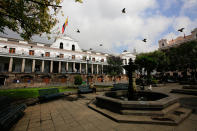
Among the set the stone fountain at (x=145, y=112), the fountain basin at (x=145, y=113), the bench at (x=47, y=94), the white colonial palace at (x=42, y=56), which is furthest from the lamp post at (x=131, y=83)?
the white colonial palace at (x=42, y=56)

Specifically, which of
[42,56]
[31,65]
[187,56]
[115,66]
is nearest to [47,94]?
[115,66]

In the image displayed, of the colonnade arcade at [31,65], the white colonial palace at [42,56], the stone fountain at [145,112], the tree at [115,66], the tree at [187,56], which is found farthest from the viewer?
the tree at [115,66]

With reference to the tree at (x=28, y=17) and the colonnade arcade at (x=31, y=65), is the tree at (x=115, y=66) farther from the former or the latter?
the tree at (x=28, y=17)

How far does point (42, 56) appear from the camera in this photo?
1046 inches

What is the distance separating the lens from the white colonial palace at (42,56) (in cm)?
2416

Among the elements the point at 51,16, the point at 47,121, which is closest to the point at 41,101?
the point at 47,121

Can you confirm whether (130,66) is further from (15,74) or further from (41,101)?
(15,74)

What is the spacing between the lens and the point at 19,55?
23.9 metres

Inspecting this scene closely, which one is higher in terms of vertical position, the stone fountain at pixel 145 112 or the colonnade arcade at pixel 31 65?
the colonnade arcade at pixel 31 65

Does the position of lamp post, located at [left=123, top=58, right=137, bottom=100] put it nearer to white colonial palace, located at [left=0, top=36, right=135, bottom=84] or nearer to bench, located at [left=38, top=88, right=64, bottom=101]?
bench, located at [left=38, top=88, right=64, bottom=101]

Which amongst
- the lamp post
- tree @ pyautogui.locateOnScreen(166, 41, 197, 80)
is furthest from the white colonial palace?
tree @ pyautogui.locateOnScreen(166, 41, 197, 80)

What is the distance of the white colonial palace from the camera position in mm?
24156

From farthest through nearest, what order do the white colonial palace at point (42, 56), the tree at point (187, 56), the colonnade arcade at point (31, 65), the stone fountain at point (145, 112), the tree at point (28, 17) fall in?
the colonnade arcade at point (31, 65), the white colonial palace at point (42, 56), the tree at point (187, 56), the tree at point (28, 17), the stone fountain at point (145, 112)

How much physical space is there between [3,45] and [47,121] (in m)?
31.7
